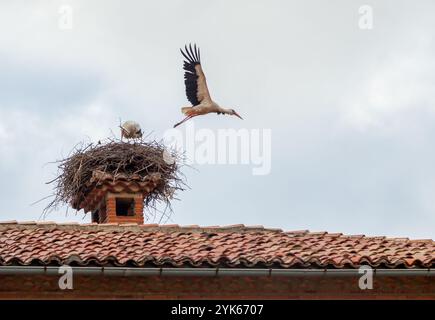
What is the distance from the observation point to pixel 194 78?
55.6 ft

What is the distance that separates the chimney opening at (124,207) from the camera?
58.4 feet

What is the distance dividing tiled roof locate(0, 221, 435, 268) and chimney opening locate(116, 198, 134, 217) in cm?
308

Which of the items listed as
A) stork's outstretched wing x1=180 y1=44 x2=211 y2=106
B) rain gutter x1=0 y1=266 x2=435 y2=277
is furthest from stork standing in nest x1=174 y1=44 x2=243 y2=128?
rain gutter x1=0 y1=266 x2=435 y2=277

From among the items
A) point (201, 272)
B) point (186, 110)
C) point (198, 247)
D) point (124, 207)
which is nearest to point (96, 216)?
point (124, 207)

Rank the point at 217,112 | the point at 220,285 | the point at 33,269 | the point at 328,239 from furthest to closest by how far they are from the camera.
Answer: the point at 217,112
the point at 328,239
the point at 220,285
the point at 33,269

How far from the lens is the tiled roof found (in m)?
12.4

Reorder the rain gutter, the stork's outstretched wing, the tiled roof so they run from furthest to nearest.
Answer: the stork's outstretched wing < the tiled roof < the rain gutter

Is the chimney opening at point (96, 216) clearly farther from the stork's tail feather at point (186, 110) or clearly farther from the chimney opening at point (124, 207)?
the stork's tail feather at point (186, 110)

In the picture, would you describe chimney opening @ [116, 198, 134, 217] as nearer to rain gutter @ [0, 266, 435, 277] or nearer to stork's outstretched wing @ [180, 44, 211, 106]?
stork's outstretched wing @ [180, 44, 211, 106]

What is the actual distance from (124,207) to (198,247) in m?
4.92

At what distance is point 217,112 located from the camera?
56.6ft
